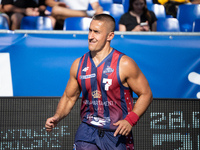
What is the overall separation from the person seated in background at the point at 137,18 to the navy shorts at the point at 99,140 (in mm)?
3188

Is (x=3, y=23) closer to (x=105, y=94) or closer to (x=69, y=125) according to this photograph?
(x=69, y=125)

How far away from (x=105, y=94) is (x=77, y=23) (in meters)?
3.28

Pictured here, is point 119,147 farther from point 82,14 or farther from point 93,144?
point 82,14

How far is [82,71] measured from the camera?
104 inches

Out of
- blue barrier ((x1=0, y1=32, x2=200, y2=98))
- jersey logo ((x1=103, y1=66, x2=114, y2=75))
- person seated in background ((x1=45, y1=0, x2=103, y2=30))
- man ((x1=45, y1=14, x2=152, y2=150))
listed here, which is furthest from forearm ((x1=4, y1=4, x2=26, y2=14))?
jersey logo ((x1=103, y1=66, x2=114, y2=75))

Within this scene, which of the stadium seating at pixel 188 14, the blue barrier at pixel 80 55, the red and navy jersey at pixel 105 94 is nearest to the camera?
the red and navy jersey at pixel 105 94

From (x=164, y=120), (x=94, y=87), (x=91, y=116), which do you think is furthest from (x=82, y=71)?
(x=164, y=120)

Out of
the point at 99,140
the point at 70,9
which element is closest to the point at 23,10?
the point at 70,9

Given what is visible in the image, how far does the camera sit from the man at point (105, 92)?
2.49 m

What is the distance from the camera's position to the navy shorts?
2479mm

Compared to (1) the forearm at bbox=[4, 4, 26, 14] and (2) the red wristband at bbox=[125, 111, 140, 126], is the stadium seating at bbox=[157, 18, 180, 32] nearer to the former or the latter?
(1) the forearm at bbox=[4, 4, 26, 14]

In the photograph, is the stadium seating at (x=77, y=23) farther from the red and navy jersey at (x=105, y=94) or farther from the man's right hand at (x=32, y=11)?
the red and navy jersey at (x=105, y=94)

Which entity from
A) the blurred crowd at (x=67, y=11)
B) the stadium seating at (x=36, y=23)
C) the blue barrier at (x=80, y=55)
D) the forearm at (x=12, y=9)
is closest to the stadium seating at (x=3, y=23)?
the blurred crowd at (x=67, y=11)

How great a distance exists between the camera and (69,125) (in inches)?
136
